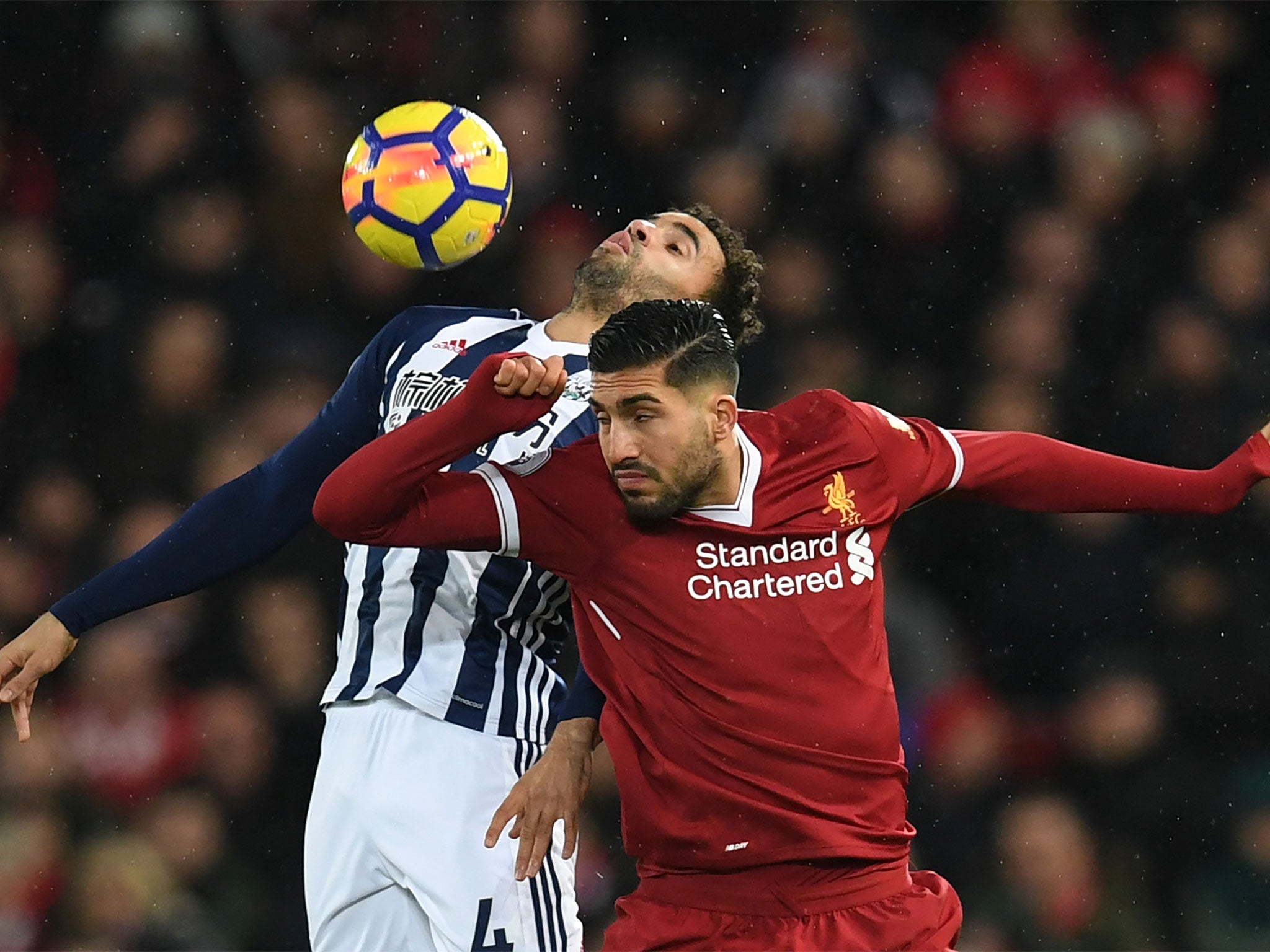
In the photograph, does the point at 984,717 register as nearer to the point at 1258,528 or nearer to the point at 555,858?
the point at 1258,528

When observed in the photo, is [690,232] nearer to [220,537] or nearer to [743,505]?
[743,505]

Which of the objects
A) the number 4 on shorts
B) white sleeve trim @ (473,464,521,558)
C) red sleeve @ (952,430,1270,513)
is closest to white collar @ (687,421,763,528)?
white sleeve trim @ (473,464,521,558)

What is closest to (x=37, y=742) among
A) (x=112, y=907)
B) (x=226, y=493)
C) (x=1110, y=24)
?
(x=112, y=907)

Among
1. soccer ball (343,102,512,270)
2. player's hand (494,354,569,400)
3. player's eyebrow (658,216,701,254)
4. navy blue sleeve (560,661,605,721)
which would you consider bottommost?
navy blue sleeve (560,661,605,721)

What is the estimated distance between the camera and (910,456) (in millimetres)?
2826

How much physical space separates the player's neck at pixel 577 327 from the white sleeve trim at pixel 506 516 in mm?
600

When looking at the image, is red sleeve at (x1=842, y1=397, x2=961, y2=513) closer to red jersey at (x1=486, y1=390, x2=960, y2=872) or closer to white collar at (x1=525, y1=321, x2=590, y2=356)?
red jersey at (x1=486, y1=390, x2=960, y2=872)

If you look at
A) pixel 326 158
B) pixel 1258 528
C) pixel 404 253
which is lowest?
pixel 1258 528

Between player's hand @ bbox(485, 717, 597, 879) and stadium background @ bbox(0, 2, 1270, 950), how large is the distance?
193 cm

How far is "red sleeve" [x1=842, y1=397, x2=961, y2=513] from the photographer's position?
111 inches

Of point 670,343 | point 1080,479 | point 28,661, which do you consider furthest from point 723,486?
point 28,661

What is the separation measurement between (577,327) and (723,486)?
664mm

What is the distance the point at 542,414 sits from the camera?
2.61m

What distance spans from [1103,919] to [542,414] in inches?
117
